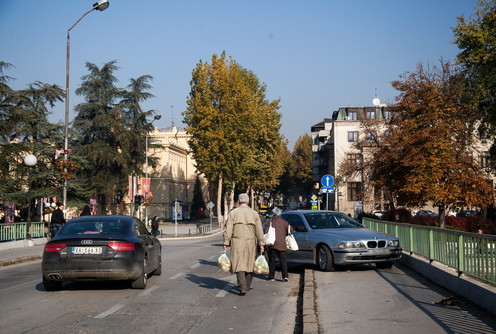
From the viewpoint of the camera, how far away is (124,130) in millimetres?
63719

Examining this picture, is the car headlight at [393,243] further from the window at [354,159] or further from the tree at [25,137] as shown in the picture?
the window at [354,159]

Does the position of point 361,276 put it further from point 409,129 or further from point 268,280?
point 409,129

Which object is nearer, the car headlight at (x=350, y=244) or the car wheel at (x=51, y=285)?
the car wheel at (x=51, y=285)

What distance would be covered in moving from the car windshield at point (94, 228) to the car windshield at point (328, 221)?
542 centimetres

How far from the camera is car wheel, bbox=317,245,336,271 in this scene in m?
13.9

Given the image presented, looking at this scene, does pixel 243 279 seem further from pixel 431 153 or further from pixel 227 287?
pixel 431 153

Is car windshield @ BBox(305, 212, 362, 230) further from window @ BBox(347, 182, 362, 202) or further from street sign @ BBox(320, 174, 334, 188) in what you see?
window @ BBox(347, 182, 362, 202)

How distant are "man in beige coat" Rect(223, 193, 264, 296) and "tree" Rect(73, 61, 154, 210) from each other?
170ft

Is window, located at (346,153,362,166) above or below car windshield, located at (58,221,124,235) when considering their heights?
above

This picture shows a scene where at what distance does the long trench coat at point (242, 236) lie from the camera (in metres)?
10.4

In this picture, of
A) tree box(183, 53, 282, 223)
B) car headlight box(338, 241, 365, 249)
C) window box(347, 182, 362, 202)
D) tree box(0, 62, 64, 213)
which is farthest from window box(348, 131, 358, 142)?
car headlight box(338, 241, 365, 249)

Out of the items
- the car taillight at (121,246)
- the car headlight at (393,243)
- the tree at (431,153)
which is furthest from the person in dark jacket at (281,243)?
the tree at (431,153)

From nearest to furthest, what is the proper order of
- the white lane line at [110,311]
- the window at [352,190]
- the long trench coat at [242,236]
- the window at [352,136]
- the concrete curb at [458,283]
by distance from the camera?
the concrete curb at [458,283] < the white lane line at [110,311] < the long trench coat at [242,236] < the window at [352,190] < the window at [352,136]

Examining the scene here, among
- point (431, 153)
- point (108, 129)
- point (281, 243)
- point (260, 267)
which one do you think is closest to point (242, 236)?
point (260, 267)
